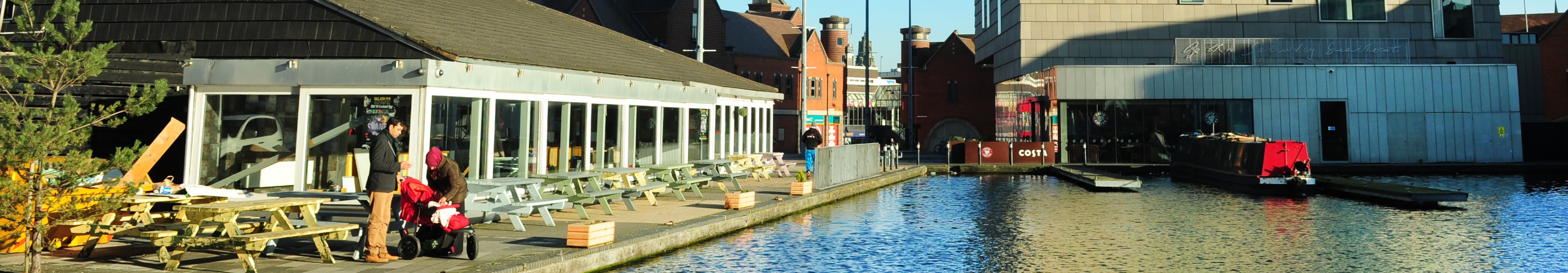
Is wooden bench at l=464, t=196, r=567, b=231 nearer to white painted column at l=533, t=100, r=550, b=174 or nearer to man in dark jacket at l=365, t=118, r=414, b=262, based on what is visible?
man in dark jacket at l=365, t=118, r=414, b=262

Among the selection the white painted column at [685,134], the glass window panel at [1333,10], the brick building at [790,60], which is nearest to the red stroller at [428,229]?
the white painted column at [685,134]

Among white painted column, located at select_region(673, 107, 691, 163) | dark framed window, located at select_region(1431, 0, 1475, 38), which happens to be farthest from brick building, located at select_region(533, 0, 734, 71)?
white painted column, located at select_region(673, 107, 691, 163)

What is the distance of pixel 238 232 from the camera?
9.55 metres

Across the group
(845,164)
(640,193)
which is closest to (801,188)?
(640,193)

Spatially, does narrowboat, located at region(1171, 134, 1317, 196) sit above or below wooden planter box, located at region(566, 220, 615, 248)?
above

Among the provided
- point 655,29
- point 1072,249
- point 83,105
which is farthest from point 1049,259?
point 655,29

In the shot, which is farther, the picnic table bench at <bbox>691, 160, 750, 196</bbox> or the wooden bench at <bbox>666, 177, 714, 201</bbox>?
the picnic table bench at <bbox>691, 160, 750, 196</bbox>

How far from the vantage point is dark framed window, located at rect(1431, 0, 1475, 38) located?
45500 millimetres

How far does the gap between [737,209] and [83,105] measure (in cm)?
817

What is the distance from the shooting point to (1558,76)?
59.3 metres

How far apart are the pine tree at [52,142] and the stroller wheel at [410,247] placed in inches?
85.2

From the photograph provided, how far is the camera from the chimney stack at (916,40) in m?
81.1

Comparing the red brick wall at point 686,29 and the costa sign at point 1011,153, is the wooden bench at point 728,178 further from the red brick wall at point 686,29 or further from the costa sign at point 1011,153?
the red brick wall at point 686,29

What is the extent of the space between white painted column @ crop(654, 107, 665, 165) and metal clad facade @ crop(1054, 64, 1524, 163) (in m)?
19.7
